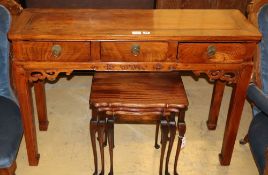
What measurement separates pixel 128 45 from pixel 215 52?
0.45 meters

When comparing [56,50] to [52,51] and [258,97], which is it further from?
[258,97]

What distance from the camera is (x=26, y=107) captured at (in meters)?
1.87

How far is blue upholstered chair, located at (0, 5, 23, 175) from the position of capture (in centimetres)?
170

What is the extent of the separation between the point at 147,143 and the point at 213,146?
454 mm

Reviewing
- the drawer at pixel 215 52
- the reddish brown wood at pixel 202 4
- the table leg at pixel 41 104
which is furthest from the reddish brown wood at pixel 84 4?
the drawer at pixel 215 52

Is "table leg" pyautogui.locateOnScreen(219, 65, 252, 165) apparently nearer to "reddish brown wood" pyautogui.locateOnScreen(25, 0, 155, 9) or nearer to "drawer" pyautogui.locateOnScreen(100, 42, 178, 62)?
"drawer" pyautogui.locateOnScreen(100, 42, 178, 62)

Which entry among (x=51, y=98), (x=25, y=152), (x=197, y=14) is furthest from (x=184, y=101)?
(x=51, y=98)

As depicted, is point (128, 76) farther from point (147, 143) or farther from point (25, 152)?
point (25, 152)

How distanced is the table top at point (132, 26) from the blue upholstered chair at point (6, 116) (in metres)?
0.15

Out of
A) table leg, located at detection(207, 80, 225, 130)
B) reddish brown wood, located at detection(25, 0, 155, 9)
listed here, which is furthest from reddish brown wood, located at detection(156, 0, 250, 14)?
table leg, located at detection(207, 80, 225, 130)

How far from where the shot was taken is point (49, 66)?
1.74 metres

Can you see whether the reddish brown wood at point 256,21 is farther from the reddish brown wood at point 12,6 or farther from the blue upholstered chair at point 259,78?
the reddish brown wood at point 12,6

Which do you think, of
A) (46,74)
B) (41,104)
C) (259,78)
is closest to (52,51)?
(46,74)

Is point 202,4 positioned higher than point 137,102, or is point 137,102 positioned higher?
point 202,4
